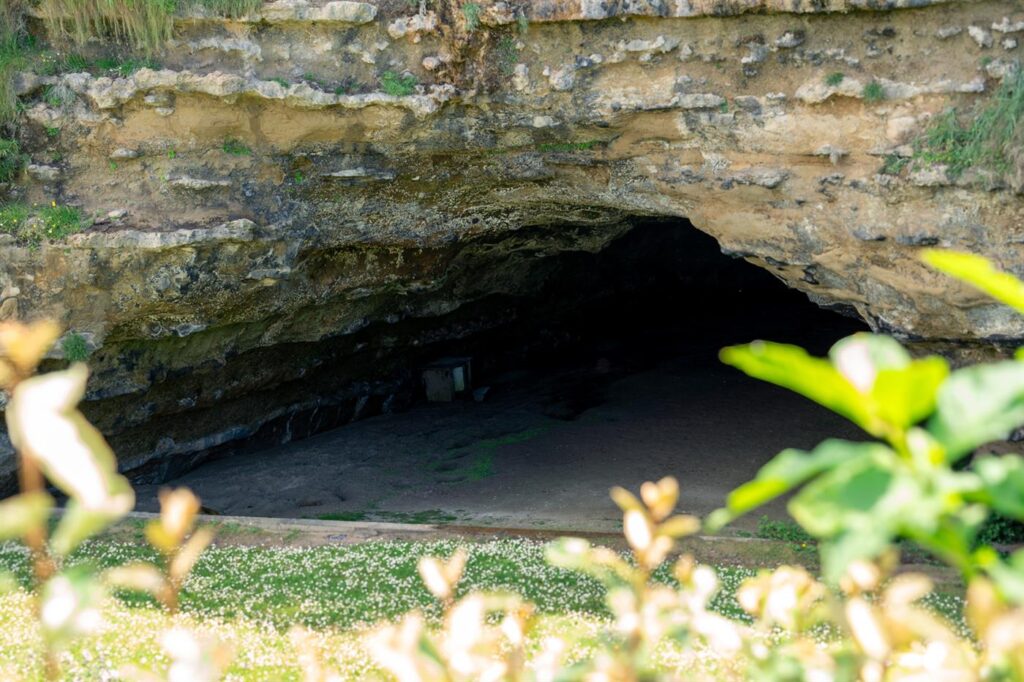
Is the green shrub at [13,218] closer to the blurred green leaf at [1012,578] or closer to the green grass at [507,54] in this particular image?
the green grass at [507,54]

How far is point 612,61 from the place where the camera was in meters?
9.52

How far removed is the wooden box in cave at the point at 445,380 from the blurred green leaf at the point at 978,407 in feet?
49.7

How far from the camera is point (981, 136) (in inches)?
332

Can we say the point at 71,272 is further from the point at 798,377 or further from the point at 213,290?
the point at 798,377

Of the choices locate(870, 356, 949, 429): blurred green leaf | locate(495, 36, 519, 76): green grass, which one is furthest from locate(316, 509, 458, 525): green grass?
locate(870, 356, 949, 429): blurred green leaf

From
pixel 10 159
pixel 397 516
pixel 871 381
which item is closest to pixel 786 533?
pixel 397 516

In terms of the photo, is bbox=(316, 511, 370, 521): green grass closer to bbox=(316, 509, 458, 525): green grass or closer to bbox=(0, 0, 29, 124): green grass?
bbox=(316, 509, 458, 525): green grass

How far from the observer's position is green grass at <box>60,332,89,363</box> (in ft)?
34.7

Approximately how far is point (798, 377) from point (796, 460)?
0.53ft

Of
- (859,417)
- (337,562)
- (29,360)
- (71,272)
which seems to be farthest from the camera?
(71,272)

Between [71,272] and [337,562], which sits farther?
[71,272]

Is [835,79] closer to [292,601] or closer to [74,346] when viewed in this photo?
[292,601]

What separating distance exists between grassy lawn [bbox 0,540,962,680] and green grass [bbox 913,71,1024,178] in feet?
12.4

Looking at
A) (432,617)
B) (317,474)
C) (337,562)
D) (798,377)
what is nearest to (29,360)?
(798,377)
